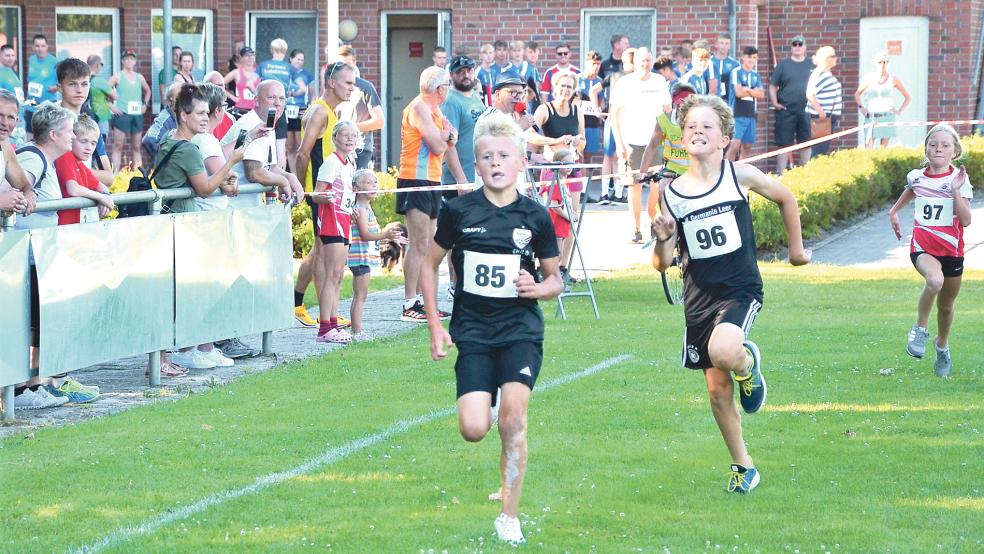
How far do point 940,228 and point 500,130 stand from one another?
17.0 feet

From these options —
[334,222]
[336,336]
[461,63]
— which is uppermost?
[461,63]

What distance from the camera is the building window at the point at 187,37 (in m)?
25.7

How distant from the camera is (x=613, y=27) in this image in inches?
1014

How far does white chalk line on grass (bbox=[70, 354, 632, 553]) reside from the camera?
21.1ft

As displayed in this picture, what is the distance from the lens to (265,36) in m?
26.5

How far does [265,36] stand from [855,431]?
1959 centimetres

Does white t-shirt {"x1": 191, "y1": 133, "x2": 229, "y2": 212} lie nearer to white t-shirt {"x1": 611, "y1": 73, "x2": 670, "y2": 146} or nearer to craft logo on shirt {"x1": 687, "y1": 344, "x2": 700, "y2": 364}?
craft logo on shirt {"x1": 687, "y1": 344, "x2": 700, "y2": 364}

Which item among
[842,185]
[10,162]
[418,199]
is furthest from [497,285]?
[842,185]

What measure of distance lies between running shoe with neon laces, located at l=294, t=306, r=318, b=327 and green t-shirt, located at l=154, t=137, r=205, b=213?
107 inches

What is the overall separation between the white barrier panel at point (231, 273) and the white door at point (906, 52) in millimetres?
17244

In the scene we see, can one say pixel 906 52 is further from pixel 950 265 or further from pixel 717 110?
pixel 717 110

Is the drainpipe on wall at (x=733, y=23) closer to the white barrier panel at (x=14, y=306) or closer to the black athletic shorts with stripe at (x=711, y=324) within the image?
the white barrier panel at (x=14, y=306)

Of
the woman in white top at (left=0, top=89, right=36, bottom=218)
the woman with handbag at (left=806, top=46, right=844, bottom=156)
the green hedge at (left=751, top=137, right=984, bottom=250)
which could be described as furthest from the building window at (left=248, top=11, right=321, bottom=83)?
the woman in white top at (left=0, top=89, right=36, bottom=218)

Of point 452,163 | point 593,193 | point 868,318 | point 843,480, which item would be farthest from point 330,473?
point 593,193
